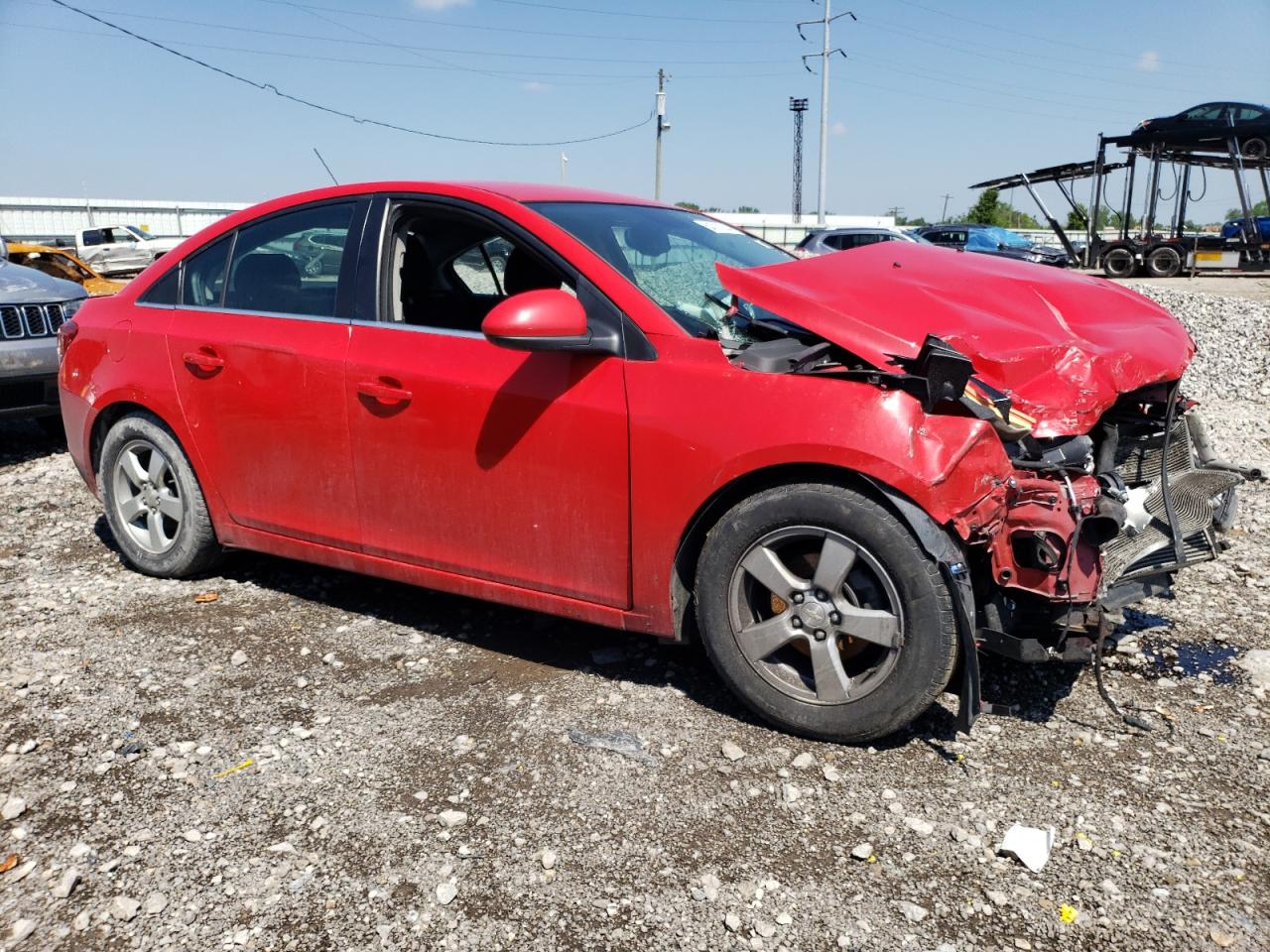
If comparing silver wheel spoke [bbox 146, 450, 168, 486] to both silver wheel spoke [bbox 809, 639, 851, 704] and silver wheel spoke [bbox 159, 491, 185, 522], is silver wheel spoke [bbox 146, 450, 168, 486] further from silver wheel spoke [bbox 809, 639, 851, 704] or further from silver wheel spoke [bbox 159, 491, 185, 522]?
silver wheel spoke [bbox 809, 639, 851, 704]

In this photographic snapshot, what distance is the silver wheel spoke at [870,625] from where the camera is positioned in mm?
2850

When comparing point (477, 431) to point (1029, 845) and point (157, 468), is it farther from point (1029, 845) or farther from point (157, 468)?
point (1029, 845)

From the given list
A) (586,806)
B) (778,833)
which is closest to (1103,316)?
(778,833)

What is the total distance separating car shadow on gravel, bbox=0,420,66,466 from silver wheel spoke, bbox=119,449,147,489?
341 centimetres

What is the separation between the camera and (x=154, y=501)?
450 centimetres

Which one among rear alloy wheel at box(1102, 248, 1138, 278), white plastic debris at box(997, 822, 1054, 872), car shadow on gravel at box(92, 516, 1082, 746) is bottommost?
white plastic debris at box(997, 822, 1054, 872)

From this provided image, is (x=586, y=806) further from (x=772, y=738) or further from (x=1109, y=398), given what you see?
(x=1109, y=398)

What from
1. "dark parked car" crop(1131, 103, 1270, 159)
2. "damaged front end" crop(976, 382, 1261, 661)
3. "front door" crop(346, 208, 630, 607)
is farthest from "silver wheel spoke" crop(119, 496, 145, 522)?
"dark parked car" crop(1131, 103, 1270, 159)

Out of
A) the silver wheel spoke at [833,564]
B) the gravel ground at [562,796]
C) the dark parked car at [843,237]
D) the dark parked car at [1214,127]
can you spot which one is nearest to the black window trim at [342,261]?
the gravel ground at [562,796]

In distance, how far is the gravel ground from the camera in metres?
2.36

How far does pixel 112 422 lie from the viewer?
180 inches

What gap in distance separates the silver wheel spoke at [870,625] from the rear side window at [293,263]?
230 cm

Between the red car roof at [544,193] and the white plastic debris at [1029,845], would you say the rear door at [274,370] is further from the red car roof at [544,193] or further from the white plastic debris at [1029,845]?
the white plastic debris at [1029,845]

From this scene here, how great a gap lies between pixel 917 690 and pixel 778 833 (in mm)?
591
